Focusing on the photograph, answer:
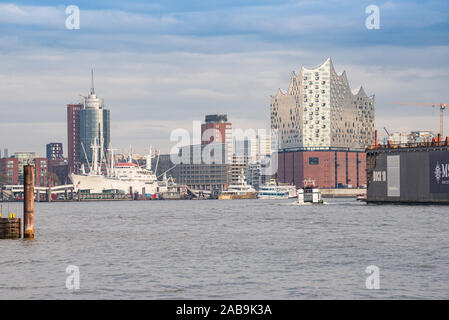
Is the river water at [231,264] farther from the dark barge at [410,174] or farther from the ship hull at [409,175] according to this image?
the dark barge at [410,174]

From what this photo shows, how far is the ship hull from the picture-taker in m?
127

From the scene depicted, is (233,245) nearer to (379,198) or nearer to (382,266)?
(382,266)

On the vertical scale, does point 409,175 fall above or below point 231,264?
above

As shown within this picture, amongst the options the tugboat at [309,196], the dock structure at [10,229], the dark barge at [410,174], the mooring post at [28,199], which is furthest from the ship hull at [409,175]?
the dock structure at [10,229]

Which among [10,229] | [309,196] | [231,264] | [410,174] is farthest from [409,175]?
[231,264]

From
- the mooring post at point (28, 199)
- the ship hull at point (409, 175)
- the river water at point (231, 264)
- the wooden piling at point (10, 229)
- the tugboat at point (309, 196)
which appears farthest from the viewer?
the tugboat at point (309, 196)

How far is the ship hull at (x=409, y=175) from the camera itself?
12667cm

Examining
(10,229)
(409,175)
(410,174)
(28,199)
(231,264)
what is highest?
(410,174)

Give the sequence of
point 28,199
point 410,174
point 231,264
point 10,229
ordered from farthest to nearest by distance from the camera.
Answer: point 410,174 → point 10,229 → point 28,199 → point 231,264

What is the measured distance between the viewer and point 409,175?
133625 millimetres

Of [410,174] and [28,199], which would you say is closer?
[28,199]

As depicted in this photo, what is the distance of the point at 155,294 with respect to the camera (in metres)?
31.5

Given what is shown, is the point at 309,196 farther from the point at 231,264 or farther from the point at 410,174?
the point at 231,264

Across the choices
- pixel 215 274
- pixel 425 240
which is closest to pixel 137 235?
pixel 425 240
